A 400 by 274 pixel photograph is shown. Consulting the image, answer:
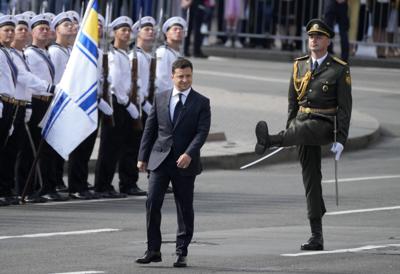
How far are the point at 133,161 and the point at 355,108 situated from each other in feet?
27.4

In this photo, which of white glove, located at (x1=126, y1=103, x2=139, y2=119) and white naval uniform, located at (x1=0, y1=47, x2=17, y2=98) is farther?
white glove, located at (x1=126, y1=103, x2=139, y2=119)

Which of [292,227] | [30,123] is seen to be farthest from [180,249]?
[30,123]

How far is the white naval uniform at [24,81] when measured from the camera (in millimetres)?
15594

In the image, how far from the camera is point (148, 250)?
11.8 metres

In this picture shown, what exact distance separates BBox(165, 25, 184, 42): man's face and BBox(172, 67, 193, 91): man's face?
16.5ft

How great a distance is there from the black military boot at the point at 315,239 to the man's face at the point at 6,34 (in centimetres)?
440

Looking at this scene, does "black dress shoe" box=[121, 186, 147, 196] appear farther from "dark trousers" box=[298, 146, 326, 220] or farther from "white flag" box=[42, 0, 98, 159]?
"dark trousers" box=[298, 146, 326, 220]

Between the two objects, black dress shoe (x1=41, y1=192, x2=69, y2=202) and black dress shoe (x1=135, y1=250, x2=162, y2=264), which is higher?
black dress shoe (x1=135, y1=250, x2=162, y2=264)

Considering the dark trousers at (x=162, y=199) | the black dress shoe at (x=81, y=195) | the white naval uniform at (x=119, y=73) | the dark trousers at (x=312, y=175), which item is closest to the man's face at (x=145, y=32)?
the white naval uniform at (x=119, y=73)

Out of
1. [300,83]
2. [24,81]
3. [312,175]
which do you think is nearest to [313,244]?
[312,175]

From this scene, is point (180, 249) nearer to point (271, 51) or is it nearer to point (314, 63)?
point (314, 63)

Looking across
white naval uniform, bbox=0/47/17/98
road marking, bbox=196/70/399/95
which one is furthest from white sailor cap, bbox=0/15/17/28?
road marking, bbox=196/70/399/95

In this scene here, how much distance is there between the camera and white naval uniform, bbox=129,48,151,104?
16.8 metres

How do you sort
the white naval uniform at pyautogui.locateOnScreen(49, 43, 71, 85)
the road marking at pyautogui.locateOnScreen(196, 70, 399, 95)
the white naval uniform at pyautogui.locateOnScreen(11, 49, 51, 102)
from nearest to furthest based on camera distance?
the white naval uniform at pyautogui.locateOnScreen(11, 49, 51, 102) → the white naval uniform at pyautogui.locateOnScreen(49, 43, 71, 85) → the road marking at pyautogui.locateOnScreen(196, 70, 399, 95)
